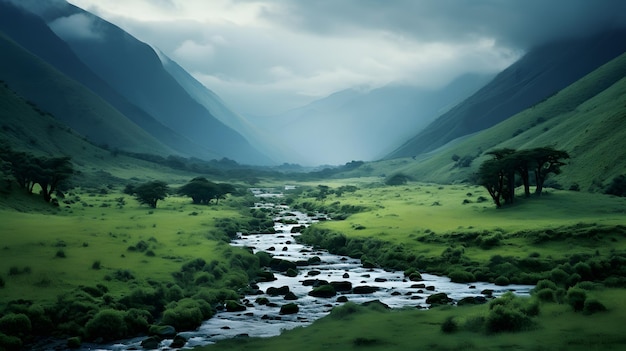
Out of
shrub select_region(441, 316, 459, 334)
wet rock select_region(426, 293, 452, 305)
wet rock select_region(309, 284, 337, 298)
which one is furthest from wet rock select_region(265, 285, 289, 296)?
shrub select_region(441, 316, 459, 334)

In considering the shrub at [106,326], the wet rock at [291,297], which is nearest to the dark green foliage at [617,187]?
the wet rock at [291,297]

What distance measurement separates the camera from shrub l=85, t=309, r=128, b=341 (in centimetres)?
3850

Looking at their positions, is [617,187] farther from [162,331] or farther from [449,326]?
[162,331]

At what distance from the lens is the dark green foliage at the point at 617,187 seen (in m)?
111

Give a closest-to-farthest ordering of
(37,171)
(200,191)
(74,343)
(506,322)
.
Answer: (506,322), (74,343), (37,171), (200,191)

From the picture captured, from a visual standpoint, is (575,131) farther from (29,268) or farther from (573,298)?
(29,268)

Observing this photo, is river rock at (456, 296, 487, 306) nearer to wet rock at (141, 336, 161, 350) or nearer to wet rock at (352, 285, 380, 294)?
wet rock at (352, 285, 380, 294)

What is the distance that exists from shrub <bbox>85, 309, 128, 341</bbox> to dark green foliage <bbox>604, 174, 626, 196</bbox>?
111 metres

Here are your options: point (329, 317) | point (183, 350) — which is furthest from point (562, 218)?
point (183, 350)

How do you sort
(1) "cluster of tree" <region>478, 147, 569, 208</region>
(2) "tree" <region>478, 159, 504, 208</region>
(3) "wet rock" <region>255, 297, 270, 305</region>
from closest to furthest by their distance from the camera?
1. (3) "wet rock" <region>255, 297, 270, 305</region>
2. (1) "cluster of tree" <region>478, 147, 569, 208</region>
3. (2) "tree" <region>478, 159, 504, 208</region>

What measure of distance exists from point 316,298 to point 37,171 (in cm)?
8170

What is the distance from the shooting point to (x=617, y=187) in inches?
4424

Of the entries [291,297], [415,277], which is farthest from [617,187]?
[291,297]

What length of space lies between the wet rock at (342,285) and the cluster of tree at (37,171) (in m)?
79.5
